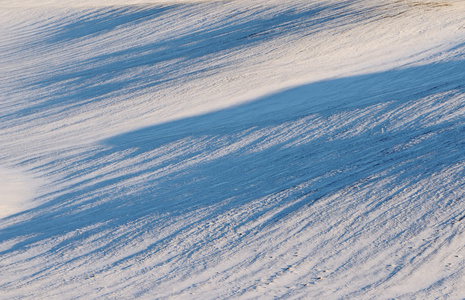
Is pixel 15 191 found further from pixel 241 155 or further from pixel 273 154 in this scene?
pixel 273 154

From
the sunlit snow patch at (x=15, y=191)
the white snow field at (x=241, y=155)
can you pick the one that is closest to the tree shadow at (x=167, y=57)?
the white snow field at (x=241, y=155)

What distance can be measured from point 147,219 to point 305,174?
0.95 m

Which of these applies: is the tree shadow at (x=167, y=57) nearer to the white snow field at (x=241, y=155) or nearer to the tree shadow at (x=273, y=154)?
the white snow field at (x=241, y=155)

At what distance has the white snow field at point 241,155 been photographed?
284 centimetres

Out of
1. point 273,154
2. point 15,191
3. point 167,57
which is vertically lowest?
point 273,154

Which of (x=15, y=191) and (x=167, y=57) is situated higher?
(x=167, y=57)

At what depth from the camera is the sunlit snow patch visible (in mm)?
3870

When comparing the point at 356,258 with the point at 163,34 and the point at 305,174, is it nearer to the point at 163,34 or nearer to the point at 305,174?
the point at 305,174

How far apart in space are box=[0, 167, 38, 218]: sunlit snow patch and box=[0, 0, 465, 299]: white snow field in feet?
0.06

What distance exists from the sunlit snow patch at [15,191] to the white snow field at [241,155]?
17 millimetres

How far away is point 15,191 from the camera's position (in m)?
4.15

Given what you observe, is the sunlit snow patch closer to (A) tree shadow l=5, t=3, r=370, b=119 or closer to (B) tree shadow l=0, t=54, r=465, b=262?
(B) tree shadow l=0, t=54, r=465, b=262

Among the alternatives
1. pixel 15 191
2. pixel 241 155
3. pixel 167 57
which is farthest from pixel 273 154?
pixel 167 57

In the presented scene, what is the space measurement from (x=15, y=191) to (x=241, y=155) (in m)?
1.53
